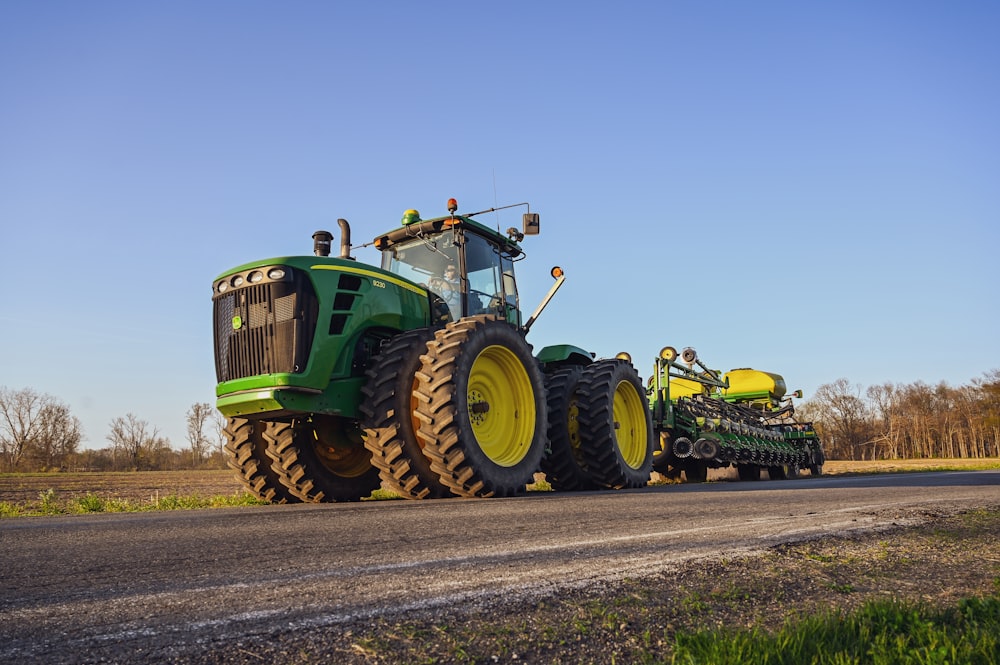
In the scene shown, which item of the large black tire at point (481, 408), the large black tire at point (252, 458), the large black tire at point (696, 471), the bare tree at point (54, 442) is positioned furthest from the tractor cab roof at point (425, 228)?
the bare tree at point (54, 442)

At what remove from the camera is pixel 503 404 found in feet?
26.3

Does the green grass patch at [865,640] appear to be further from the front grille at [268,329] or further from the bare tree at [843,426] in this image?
the bare tree at [843,426]

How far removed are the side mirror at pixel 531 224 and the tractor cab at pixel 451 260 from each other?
28mm

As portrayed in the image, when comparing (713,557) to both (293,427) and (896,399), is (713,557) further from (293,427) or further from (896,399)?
(896,399)

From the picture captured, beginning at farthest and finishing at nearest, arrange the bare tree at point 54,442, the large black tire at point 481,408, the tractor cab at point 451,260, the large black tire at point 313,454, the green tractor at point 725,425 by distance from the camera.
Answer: the bare tree at point 54,442
the green tractor at point 725,425
the tractor cab at point 451,260
the large black tire at point 313,454
the large black tire at point 481,408

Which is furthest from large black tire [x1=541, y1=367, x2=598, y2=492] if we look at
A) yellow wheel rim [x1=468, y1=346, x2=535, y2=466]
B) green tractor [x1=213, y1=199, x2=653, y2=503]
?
yellow wheel rim [x1=468, y1=346, x2=535, y2=466]

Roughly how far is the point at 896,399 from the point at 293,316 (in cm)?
8180

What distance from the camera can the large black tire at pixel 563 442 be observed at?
9180mm

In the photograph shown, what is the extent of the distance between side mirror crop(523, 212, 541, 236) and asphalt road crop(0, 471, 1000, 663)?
409 centimetres

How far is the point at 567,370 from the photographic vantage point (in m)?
9.84

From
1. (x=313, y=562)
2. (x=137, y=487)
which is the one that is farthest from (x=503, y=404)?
(x=137, y=487)

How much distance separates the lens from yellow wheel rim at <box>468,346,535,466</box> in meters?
7.68

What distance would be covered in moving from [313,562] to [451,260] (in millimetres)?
6070

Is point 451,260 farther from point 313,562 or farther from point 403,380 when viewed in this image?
point 313,562
